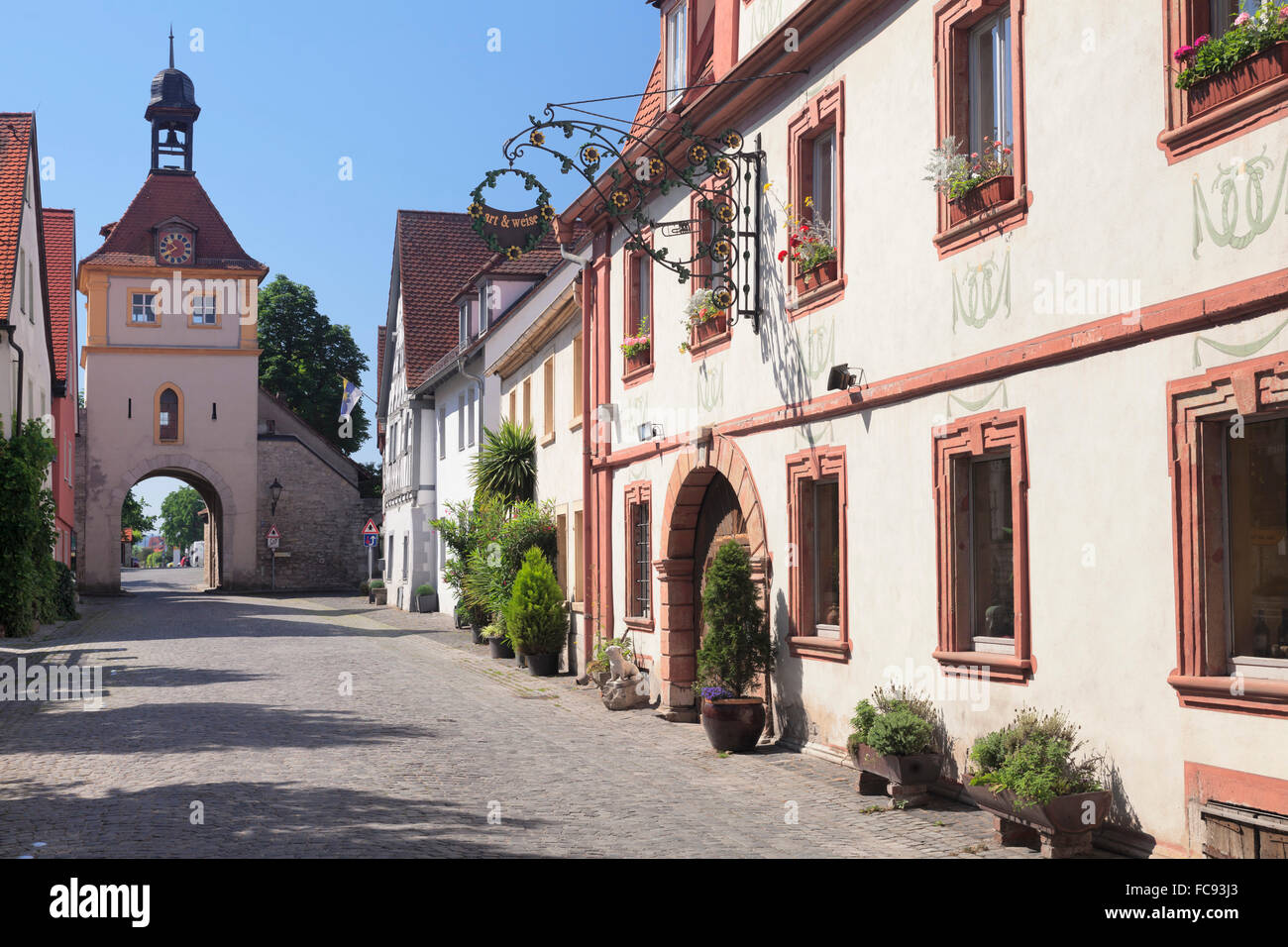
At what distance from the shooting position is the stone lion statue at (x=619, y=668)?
16250 millimetres

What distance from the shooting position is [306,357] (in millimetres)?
66312

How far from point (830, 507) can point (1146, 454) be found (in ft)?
15.9

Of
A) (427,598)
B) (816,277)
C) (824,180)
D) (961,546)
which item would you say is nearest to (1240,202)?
(961,546)

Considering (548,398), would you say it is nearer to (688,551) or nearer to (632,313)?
(632,313)

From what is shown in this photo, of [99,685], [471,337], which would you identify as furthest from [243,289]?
[99,685]

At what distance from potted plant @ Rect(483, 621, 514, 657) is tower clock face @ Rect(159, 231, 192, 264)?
35138 mm

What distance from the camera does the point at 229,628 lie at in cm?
2989

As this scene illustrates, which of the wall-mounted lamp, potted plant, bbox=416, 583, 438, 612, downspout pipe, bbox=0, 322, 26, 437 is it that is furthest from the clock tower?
the wall-mounted lamp

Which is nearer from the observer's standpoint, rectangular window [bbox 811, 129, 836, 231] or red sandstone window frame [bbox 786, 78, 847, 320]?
red sandstone window frame [bbox 786, 78, 847, 320]

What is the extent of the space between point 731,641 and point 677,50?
24.9ft

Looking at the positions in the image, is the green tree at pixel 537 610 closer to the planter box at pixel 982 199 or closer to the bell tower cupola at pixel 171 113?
the planter box at pixel 982 199

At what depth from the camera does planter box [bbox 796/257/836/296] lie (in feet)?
39.3

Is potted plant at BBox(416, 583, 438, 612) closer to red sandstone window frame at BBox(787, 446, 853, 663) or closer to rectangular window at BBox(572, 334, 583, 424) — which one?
rectangular window at BBox(572, 334, 583, 424)

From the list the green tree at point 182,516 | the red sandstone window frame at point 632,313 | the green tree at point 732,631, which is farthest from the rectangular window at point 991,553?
the green tree at point 182,516
